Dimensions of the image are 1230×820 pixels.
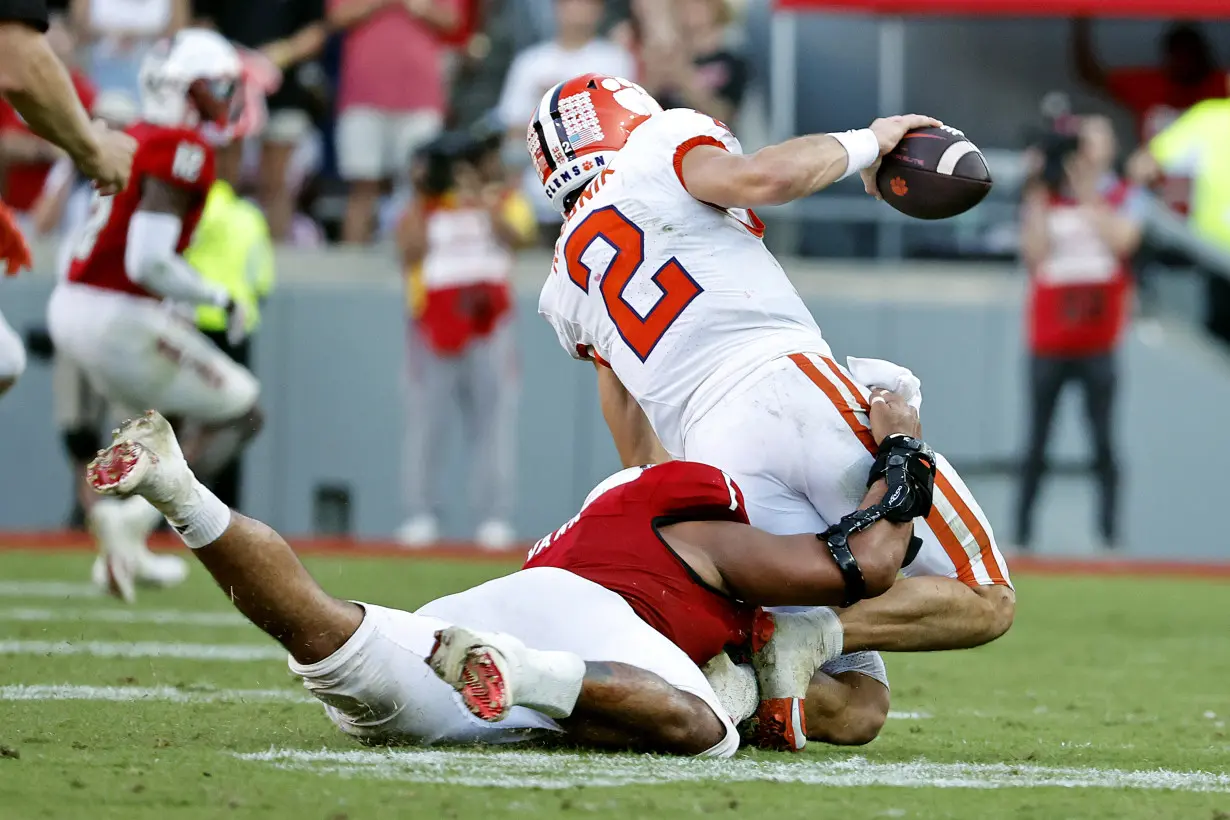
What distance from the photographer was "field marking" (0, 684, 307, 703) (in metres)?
4.32

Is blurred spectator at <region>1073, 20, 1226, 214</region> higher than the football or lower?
higher

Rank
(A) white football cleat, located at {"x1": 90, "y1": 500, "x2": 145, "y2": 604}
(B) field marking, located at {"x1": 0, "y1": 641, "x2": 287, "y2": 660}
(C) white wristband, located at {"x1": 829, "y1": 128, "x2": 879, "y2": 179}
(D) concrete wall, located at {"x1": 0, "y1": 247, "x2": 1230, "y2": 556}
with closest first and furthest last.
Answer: (C) white wristband, located at {"x1": 829, "y1": 128, "x2": 879, "y2": 179} < (B) field marking, located at {"x1": 0, "y1": 641, "x2": 287, "y2": 660} < (A) white football cleat, located at {"x1": 90, "y1": 500, "x2": 145, "y2": 604} < (D) concrete wall, located at {"x1": 0, "y1": 247, "x2": 1230, "y2": 556}

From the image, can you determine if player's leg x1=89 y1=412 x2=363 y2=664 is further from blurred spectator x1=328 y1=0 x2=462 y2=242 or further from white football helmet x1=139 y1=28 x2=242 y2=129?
blurred spectator x1=328 y1=0 x2=462 y2=242

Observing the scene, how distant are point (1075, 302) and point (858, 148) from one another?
6.24 m

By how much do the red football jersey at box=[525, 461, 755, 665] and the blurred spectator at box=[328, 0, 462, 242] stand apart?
7.31 m

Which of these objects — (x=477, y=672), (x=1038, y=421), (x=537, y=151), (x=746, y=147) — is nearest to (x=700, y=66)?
(x=746, y=147)

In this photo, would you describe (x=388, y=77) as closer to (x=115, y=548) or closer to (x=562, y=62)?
(x=562, y=62)

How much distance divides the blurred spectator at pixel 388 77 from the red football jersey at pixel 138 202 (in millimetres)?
A: 3649

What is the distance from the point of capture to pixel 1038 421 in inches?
401

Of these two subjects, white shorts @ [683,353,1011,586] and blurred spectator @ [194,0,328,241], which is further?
blurred spectator @ [194,0,328,241]

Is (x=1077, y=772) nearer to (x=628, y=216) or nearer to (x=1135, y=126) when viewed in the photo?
(x=628, y=216)

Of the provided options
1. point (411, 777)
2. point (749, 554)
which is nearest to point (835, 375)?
point (749, 554)

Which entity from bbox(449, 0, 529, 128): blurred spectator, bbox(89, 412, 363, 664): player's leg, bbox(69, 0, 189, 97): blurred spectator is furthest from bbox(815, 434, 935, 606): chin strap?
bbox(449, 0, 529, 128): blurred spectator

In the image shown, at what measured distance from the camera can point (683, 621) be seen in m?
3.68
